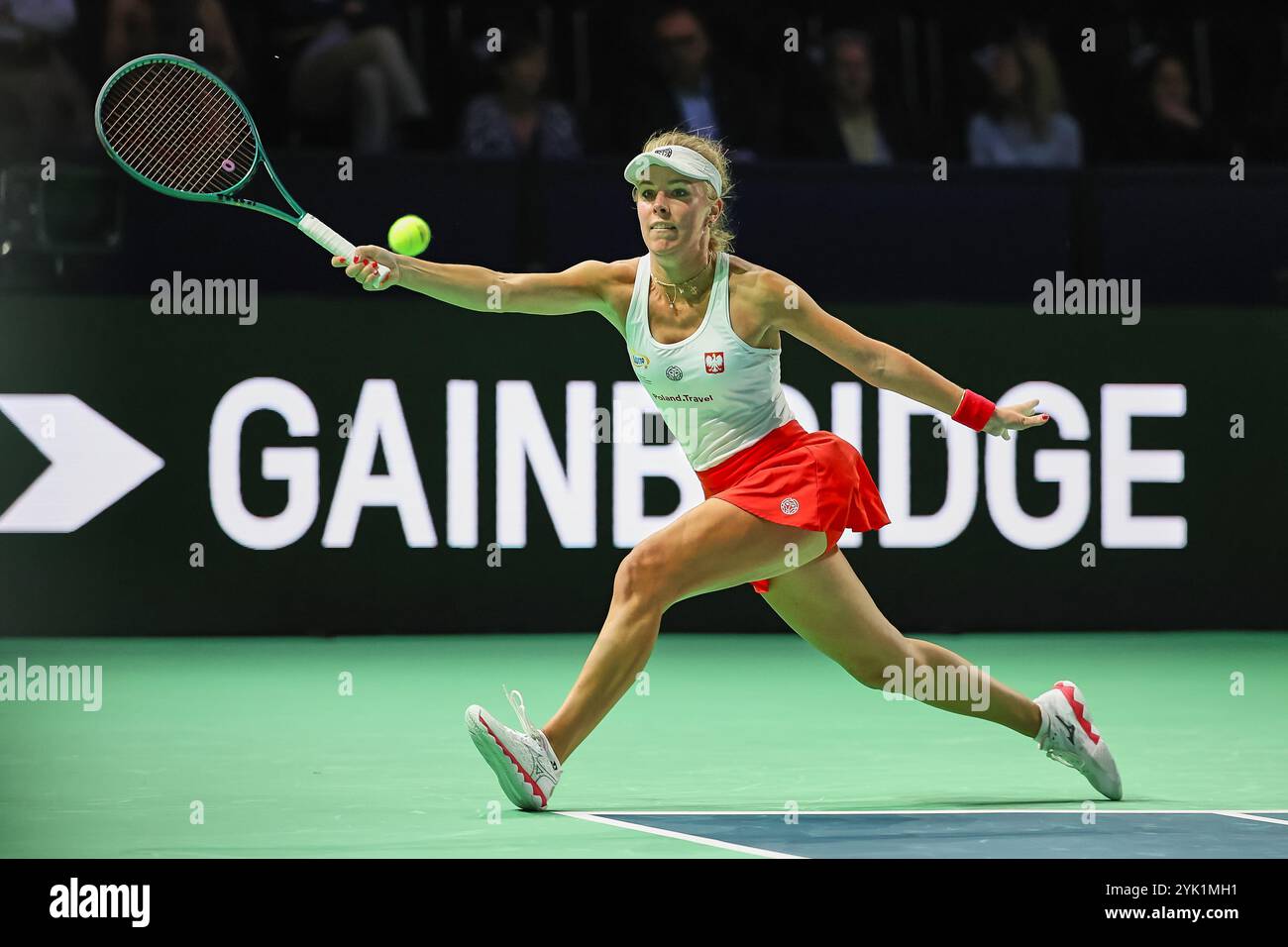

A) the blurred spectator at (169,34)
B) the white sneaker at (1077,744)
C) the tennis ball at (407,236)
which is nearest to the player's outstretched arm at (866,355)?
the white sneaker at (1077,744)

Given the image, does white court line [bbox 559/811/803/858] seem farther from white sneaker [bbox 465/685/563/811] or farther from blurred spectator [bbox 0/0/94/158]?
blurred spectator [bbox 0/0/94/158]

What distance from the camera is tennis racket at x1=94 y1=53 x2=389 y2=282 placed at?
6.00 metres

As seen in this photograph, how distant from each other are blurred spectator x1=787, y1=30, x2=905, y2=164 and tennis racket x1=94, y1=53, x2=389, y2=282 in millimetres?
5821

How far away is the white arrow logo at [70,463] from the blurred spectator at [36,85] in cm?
155

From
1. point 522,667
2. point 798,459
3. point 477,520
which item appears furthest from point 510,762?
point 477,520

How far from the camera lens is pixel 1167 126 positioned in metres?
12.4

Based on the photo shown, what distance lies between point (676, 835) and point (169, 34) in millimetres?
6861

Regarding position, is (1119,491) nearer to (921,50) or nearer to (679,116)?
(679,116)

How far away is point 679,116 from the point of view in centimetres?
1137

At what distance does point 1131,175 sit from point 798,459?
17.6 ft

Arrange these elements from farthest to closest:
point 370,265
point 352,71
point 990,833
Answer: point 352,71 → point 370,265 → point 990,833

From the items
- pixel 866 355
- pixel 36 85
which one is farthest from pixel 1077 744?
pixel 36 85

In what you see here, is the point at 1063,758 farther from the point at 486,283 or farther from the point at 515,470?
the point at 515,470

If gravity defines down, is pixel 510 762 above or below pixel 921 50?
below
